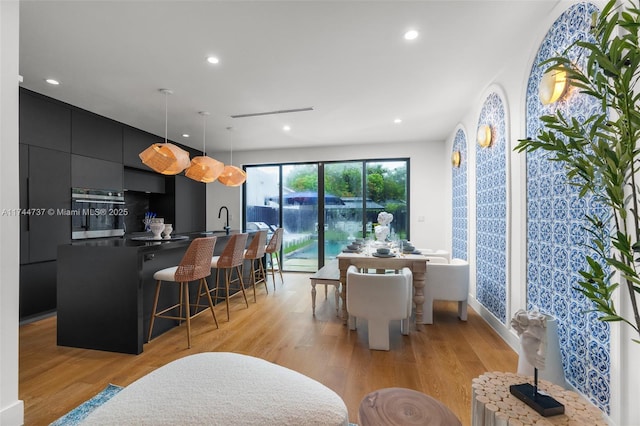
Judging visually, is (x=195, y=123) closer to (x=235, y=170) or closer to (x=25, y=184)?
(x=235, y=170)

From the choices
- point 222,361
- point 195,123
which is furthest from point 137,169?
point 222,361

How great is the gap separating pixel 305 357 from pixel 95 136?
13.3 feet

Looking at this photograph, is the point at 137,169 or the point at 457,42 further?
the point at 137,169

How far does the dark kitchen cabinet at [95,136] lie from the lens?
3.80 meters

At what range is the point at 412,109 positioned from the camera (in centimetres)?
391

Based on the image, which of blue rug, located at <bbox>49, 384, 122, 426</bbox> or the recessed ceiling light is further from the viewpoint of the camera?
the recessed ceiling light

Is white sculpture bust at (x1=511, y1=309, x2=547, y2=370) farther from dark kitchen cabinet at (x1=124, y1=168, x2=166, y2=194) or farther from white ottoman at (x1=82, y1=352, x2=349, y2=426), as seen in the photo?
dark kitchen cabinet at (x1=124, y1=168, x2=166, y2=194)

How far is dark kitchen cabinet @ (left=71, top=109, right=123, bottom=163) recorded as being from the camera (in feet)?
12.5

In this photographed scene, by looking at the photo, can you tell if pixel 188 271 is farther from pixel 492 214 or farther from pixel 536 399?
pixel 492 214

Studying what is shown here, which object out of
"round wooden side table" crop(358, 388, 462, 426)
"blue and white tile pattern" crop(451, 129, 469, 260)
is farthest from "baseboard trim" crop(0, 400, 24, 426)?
"blue and white tile pattern" crop(451, 129, 469, 260)

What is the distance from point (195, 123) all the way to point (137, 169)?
1503 millimetres

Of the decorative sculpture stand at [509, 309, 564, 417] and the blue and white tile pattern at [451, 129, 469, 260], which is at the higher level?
the blue and white tile pattern at [451, 129, 469, 260]

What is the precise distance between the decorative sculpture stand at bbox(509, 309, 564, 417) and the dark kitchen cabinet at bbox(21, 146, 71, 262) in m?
4.56

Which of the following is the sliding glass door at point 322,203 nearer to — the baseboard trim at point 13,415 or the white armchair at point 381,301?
the white armchair at point 381,301
